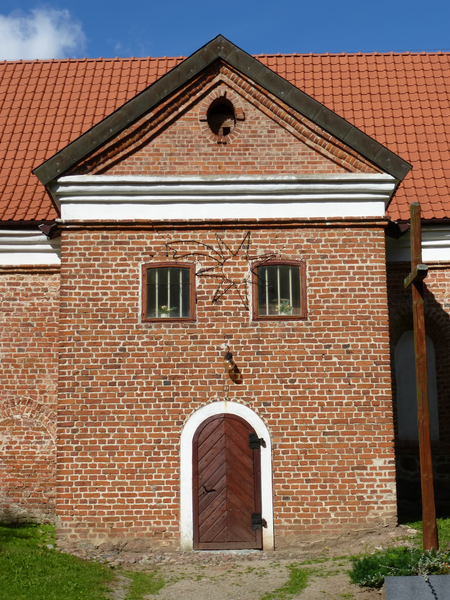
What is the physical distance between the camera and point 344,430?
10.2 metres

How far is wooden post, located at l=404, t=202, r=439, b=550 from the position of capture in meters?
8.45

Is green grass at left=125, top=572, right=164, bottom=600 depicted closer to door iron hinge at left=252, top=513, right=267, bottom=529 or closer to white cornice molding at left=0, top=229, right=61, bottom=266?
door iron hinge at left=252, top=513, right=267, bottom=529

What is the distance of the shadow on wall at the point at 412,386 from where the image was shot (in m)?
12.4

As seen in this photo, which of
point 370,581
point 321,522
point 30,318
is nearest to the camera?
point 370,581

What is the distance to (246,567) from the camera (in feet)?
30.2

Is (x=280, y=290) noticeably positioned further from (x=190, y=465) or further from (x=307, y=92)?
(x=307, y=92)

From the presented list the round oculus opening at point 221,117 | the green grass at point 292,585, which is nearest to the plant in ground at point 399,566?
the green grass at point 292,585

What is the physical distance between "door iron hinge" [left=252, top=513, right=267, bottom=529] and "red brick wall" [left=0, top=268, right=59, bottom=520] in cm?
377

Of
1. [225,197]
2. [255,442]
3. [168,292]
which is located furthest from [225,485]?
[225,197]

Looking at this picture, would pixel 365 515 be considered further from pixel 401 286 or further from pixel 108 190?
pixel 108 190

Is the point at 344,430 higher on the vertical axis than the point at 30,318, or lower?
lower

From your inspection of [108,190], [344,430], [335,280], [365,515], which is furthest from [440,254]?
[108,190]

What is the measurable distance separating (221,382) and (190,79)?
181 inches

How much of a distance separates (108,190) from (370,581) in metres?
6.42
